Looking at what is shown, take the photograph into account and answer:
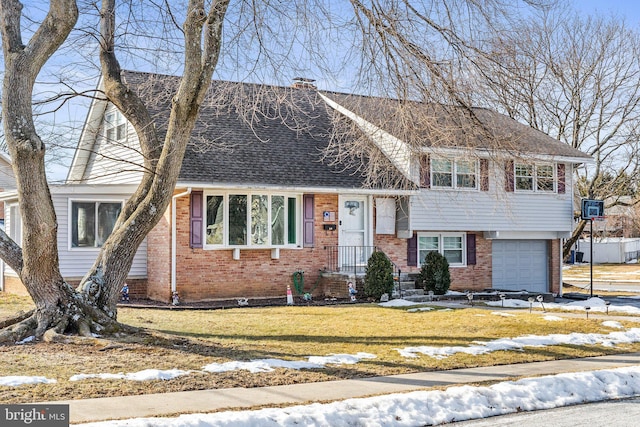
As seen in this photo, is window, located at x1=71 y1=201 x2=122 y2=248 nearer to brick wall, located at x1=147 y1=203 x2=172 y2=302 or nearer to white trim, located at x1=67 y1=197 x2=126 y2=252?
white trim, located at x1=67 y1=197 x2=126 y2=252

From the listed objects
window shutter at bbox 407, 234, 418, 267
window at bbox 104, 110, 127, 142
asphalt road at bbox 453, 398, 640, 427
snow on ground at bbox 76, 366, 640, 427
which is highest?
window at bbox 104, 110, 127, 142

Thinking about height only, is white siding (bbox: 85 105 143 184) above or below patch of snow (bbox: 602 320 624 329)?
above

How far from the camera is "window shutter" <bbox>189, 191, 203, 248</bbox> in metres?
19.6

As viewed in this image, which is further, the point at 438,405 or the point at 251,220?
the point at 251,220

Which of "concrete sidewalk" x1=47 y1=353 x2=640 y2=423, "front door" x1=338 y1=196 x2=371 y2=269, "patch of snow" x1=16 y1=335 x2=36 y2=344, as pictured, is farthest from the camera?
"front door" x1=338 y1=196 x2=371 y2=269

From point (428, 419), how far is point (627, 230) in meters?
66.6

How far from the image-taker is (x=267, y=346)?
1155cm

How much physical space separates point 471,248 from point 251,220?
8.65 meters

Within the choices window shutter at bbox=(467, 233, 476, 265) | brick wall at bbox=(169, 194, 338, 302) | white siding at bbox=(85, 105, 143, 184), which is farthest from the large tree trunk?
window shutter at bbox=(467, 233, 476, 265)

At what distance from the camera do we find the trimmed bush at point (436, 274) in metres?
22.0

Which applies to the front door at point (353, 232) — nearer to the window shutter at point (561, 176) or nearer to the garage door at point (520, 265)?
the garage door at point (520, 265)

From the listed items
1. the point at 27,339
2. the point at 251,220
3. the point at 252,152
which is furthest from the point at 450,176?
the point at 27,339

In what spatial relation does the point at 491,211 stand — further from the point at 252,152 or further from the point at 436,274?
the point at 252,152

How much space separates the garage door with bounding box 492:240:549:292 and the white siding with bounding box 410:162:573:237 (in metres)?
1.01
